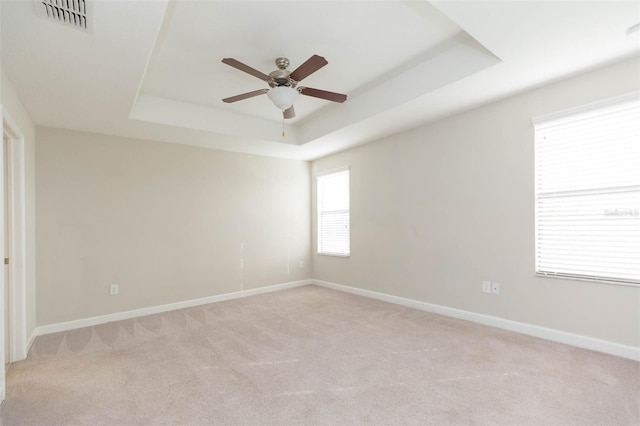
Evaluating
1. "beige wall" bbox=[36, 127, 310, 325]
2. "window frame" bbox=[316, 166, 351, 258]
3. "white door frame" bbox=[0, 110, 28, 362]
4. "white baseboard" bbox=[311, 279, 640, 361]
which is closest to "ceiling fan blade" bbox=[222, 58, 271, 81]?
"white door frame" bbox=[0, 110, 28, 362]

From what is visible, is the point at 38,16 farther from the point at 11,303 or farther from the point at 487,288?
the point at 487,288

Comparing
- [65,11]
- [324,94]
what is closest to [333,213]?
[324,94]

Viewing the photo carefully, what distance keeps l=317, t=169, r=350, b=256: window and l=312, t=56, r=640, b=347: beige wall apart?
0.43m

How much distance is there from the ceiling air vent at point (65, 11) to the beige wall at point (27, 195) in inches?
48.3

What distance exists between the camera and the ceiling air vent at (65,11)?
5.98 feet

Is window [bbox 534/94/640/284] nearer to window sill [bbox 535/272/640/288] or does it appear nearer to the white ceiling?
window sill [bbox 535/272/640/288]

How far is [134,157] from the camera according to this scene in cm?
441

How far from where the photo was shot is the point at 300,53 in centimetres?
296

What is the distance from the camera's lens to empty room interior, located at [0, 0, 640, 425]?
216 centimetres

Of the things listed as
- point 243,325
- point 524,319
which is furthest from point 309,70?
point 524,319

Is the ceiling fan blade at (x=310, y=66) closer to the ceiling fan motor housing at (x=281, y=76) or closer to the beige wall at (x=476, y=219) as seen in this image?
the ceiling fan motor housing at (x=281, y=76)

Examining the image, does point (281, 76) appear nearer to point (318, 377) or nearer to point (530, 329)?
point (318, 377)

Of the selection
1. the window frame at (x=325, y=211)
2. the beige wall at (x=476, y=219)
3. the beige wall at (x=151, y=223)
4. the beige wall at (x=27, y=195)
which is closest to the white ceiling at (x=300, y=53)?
the beige wall at (x=27, y=195)

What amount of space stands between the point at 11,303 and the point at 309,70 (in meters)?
3.40
